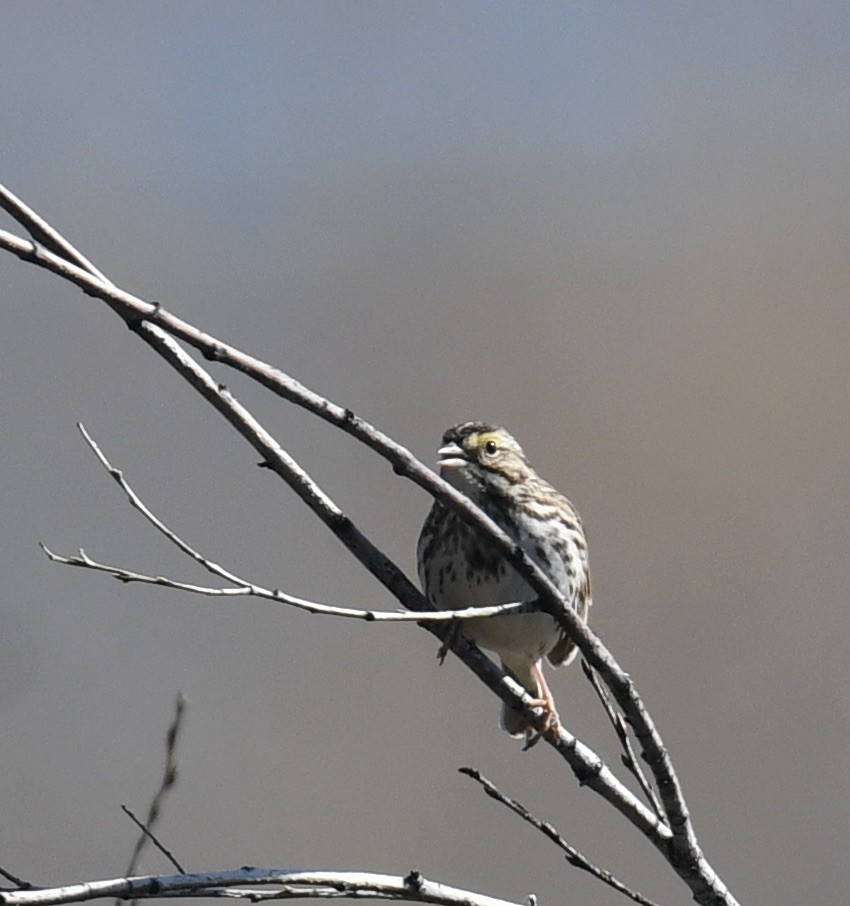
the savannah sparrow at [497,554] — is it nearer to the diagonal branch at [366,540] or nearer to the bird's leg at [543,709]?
the bird's leg at [543,709]

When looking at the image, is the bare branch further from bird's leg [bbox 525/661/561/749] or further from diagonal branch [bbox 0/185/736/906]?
bird's leg [bbox 525/661/561/749]

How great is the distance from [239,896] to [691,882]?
0.95m

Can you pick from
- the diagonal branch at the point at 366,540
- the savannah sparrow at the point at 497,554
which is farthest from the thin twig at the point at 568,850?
the savannah sparrow at the point at 497,554

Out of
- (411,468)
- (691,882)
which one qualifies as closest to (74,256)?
(411,468)

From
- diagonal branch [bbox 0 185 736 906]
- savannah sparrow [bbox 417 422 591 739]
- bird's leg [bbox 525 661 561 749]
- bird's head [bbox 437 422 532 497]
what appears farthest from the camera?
bird's head [bbox 437 422 532 497]

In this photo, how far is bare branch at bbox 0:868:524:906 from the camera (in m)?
2.18

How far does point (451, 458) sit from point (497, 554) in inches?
17.1

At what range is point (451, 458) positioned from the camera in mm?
4211

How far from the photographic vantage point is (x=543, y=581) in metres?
2.58

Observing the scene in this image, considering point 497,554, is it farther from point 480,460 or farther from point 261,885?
point 261,885

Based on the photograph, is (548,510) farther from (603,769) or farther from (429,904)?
(429,904)

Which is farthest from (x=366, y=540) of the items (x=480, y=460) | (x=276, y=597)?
(x=480, y=460)

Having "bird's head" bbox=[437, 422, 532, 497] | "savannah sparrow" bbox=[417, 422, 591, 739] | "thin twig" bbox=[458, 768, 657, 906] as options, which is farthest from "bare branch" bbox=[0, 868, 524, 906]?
"bird's head" bbox=[437, 422, 532, 497]

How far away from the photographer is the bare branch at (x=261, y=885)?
7.16 ft
